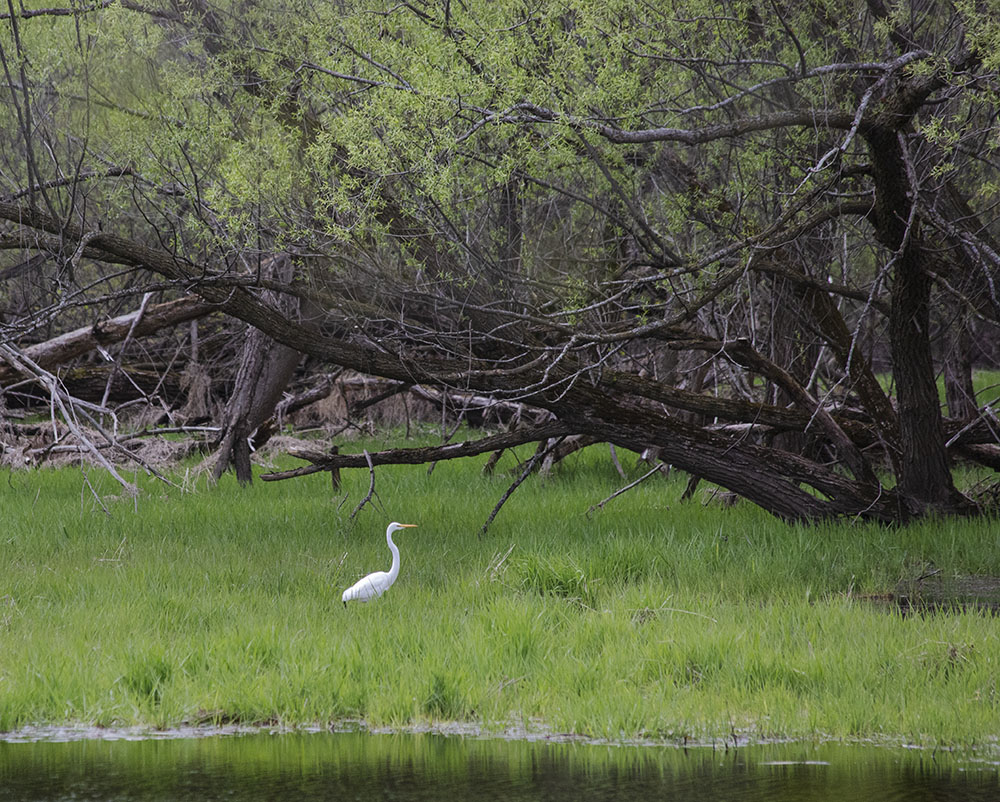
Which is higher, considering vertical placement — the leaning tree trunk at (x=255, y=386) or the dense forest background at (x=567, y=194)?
the dense forest background at (x=567, y=194)

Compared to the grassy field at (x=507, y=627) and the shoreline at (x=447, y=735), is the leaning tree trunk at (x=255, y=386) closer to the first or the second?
the grassy field at (x=507, y=627)

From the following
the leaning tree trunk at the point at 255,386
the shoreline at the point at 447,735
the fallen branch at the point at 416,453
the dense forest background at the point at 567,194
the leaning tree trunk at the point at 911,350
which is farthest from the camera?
the leaning tree trunk at the point at 255,386

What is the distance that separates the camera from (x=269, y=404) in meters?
12.2

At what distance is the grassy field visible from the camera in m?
5.18

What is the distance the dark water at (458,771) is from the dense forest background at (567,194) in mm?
3142

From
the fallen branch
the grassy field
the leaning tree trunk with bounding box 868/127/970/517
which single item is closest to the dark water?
the grassy field

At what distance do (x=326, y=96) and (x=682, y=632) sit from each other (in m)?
5.30

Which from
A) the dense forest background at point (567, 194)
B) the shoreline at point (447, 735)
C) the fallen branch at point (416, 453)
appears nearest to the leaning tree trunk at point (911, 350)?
the dense forest background at point (567, 194)

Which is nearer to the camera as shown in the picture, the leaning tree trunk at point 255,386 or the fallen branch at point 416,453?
the fallen branch at point 416,453

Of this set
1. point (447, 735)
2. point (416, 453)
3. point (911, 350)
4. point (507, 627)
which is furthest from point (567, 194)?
point (447, 735)

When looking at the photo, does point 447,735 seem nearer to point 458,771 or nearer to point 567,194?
point 458,771

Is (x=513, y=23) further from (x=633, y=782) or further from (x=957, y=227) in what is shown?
(x=633, y=782)

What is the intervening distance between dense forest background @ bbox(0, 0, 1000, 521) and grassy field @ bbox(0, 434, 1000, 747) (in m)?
0.95

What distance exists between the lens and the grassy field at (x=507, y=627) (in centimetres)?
518
